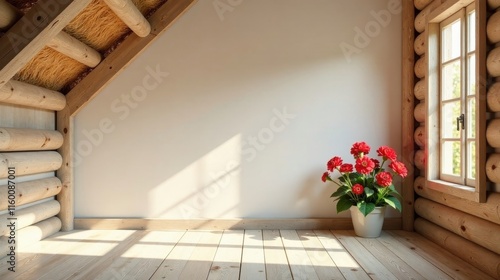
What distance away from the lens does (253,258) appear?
11.4 ft

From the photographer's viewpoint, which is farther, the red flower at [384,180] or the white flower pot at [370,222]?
the white flower pot at [370,222]

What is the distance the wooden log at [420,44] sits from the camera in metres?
4.16

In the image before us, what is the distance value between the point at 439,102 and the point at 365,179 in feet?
3.18

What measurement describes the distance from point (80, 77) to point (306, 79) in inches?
90.3

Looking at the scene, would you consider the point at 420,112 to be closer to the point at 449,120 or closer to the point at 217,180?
the point at 449,120

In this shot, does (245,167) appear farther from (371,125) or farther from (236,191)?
(371,125)

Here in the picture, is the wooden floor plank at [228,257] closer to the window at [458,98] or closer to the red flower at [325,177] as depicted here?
the red flower at [325,177]

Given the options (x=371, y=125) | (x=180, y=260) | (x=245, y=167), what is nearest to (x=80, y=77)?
(x=245, y=167)

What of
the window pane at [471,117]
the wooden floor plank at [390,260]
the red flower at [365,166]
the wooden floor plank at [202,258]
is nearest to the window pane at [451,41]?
the window pane at [471,117]

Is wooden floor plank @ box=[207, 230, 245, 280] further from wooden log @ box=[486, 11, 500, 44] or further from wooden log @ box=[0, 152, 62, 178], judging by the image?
wooden log @ box=[486, 11, 500, 44]

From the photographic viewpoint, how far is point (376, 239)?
4.11 metres

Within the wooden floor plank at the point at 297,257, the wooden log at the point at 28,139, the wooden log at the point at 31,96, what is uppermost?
the wooden log at the point at 31,96

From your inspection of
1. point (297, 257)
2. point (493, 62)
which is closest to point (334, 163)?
point (297, 257)

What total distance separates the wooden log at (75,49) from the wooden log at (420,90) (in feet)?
10.1
